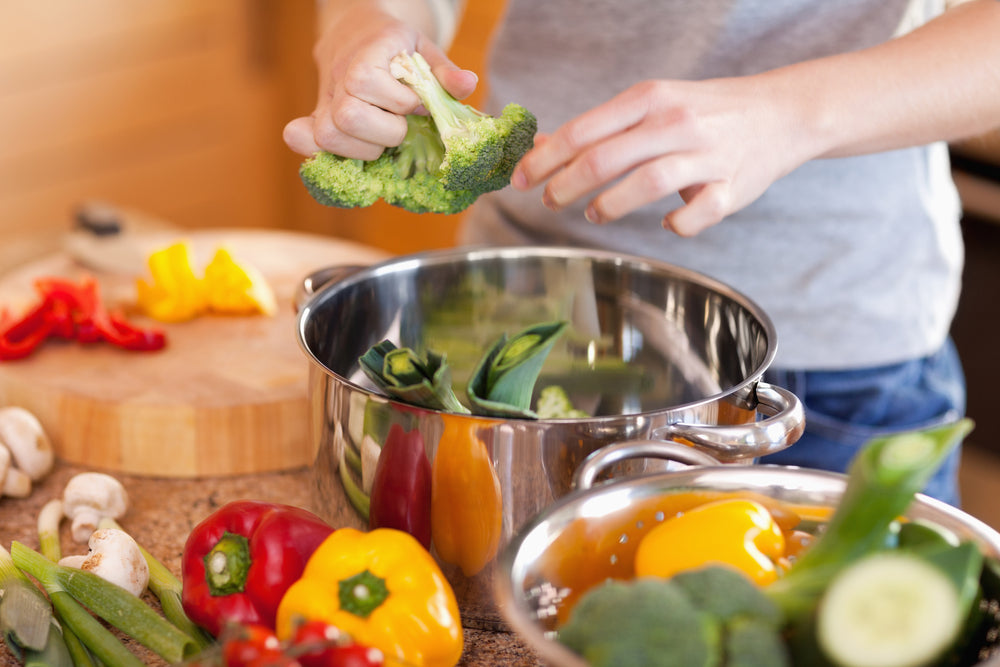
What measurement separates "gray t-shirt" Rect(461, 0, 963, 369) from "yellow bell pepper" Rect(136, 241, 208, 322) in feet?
1.48

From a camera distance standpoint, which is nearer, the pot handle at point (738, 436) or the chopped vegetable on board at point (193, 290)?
the pot handle at point (738, 436)

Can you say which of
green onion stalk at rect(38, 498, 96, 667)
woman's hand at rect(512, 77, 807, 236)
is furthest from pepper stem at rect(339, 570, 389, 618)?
woman's hand at rect(512, 77, 807, 236)

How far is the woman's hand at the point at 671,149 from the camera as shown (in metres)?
0.73

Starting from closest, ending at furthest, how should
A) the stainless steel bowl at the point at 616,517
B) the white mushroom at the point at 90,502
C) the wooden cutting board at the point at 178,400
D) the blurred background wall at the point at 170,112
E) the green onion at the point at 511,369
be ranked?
the stainless steel bowl at the point at 616,517
the green onion at the point at 511,369
the white mushroom at the point at 90,502
the wooden cutting board at the point at 178,400
the blurred background wall at the point at 170,112

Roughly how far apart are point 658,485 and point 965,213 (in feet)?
5.37

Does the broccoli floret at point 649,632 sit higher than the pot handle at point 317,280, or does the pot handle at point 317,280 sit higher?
the pot handle at point 317,280

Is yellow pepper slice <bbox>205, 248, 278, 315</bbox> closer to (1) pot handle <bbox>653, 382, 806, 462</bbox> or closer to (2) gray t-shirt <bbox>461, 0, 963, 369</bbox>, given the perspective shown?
(2) gray t-shirt <bbox>461, 0, 963, 369</bbox>

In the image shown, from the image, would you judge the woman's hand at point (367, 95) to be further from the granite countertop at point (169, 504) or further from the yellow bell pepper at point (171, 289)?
the yellow bell pepper at point (171, 289)

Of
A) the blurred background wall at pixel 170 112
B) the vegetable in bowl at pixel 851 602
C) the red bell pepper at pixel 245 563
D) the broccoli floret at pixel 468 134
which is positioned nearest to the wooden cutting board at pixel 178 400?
the red bell pepper at pixel 245 563

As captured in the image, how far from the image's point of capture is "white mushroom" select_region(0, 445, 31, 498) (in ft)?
3.21

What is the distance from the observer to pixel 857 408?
1207 mm

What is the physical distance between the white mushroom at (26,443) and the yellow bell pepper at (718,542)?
699mm

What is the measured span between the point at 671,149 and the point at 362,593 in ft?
1.29

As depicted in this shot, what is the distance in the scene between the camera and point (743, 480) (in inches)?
25.9
